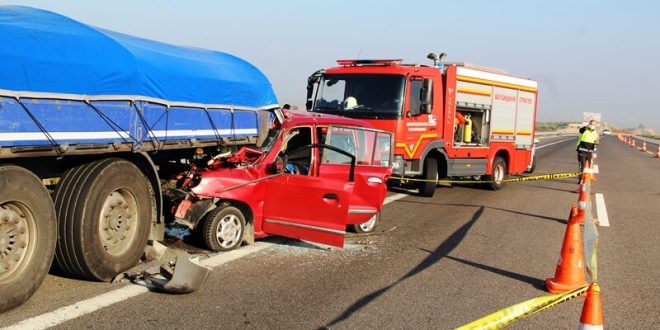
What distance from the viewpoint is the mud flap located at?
5.26 meters

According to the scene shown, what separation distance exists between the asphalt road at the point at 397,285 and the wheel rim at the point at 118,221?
48cm

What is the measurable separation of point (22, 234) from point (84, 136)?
94 cm

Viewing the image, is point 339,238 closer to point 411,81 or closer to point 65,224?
point 65,224

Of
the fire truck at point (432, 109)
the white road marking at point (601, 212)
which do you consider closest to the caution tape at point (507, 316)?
the white road marking at point (601, 212)

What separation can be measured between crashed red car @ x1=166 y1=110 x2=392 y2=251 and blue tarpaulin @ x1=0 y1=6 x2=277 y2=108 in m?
0.76

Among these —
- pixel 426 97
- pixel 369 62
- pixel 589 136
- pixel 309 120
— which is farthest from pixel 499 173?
pixel 309 120

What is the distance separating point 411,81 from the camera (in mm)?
11977

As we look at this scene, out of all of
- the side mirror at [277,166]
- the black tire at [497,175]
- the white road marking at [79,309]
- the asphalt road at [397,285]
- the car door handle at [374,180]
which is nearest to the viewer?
the white road marking at [79,309]

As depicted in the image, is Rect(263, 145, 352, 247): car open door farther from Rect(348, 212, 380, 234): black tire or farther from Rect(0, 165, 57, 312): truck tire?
Rect(0, 165, 57, 312): truck tire

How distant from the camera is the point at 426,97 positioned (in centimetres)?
1184

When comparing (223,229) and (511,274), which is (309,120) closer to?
(223,229)

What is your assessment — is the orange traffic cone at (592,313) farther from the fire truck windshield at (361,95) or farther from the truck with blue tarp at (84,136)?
the fire truck windshield at (361,95)

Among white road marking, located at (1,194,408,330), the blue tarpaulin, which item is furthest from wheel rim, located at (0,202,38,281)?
the blue tarpaulin

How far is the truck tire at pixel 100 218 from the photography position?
5.33 m
